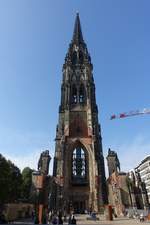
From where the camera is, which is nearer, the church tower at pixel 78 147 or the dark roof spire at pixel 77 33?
the church tower at pixel 78 147

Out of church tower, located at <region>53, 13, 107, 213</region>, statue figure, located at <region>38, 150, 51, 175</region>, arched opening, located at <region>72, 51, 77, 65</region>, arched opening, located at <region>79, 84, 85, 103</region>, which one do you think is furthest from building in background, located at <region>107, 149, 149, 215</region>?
arched opening, located at <region>72, 51, 77, 65</region>

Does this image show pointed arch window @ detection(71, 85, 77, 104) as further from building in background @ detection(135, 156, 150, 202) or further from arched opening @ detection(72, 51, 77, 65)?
building in background @ detection(135, 156, 150, 202)

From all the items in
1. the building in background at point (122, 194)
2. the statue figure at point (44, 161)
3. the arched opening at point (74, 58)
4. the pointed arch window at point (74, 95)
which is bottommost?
the building in background at point (122, 194)

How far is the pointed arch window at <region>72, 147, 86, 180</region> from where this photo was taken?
143ft

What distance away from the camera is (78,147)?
4597cm

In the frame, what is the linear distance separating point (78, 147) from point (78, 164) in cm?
382

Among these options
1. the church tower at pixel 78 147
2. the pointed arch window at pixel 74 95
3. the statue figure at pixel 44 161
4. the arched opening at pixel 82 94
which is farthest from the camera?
the arched opening at pixel 82 94

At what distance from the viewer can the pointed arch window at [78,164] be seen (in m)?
43.5

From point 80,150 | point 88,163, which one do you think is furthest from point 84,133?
point 88,163

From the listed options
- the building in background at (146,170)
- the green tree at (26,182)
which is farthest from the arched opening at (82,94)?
the building in background at (146,170)

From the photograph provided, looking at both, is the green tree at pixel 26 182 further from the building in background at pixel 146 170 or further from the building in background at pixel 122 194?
the building in background at pixel 146 170

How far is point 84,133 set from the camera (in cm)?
4694

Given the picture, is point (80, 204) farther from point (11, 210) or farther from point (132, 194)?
point (11, 210)

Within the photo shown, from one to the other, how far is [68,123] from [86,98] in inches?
364
